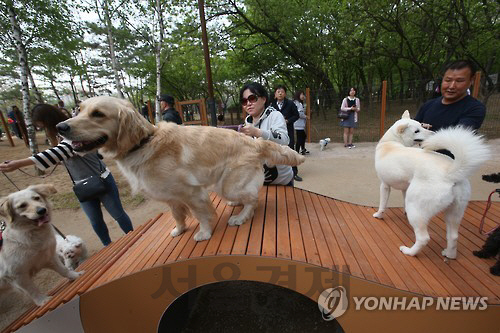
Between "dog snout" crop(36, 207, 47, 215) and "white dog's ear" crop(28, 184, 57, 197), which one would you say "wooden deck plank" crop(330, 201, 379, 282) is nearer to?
"dog snout" crop(36, 207, 47, 215)

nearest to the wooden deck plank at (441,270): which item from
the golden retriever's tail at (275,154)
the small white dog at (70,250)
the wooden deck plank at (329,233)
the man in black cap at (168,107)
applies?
the wooden deck plank at (329,233)

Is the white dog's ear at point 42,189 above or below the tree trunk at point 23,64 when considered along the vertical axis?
below

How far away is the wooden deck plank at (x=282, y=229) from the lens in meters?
2.03

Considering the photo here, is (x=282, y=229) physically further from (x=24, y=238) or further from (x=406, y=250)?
A: (x=24, y=238)

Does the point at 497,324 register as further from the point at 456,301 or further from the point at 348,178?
the point at 348,178

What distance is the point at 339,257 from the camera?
202cm

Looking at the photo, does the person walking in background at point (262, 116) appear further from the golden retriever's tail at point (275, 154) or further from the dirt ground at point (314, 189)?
the dirt ground at point (314, 189)

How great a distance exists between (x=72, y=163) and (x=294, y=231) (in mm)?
2891

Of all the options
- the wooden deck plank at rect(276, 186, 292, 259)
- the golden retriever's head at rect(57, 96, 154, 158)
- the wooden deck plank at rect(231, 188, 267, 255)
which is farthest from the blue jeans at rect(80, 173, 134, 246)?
the wooden deck plank at rect(276, 186, 292, 259)

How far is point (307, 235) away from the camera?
2.33 metres

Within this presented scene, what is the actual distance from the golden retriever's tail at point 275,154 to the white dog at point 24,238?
2.51m

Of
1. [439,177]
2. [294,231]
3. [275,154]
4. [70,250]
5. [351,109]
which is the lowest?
[70,250]

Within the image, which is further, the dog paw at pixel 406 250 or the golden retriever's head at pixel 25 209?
the golden retriever's head at pixel 25 209

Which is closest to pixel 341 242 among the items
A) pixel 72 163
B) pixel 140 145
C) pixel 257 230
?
pixel 257 230
